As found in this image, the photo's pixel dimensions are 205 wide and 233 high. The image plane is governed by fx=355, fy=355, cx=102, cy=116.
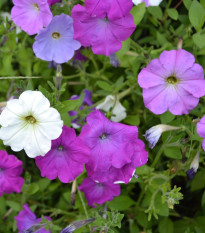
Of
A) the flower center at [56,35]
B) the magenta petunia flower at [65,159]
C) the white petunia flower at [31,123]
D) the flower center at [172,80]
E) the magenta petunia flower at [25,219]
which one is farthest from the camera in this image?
the magenta petunia flower at [25,219]

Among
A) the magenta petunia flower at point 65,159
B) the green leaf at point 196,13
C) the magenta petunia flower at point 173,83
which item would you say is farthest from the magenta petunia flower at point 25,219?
the green leaf at point 196,13

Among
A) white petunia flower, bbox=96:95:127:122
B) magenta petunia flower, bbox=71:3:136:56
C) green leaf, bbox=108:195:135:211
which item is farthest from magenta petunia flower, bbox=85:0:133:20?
green leaf, bbox=108:195:135:211

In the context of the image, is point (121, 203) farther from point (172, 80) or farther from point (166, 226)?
point (172, 80)

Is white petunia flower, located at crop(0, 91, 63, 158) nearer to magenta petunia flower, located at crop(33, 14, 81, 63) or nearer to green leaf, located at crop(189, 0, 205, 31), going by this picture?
magenta petunia flower, located at crop(33, 14, 81, 63)

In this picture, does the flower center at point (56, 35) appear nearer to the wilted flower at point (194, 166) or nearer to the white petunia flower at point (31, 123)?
the white petunia flower at point (31, 123)

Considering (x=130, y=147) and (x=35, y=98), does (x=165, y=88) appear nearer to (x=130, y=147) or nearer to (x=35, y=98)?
(x=130, y=147)

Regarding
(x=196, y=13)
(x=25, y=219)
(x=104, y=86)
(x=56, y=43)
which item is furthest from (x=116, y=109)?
(x=25, y=219)
